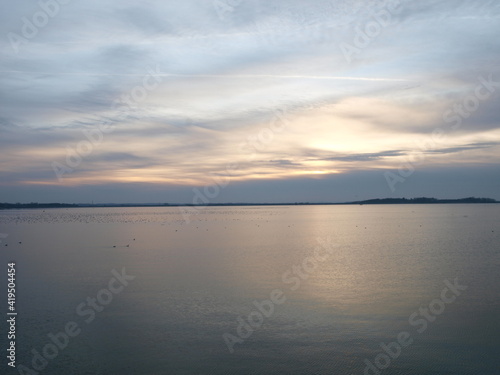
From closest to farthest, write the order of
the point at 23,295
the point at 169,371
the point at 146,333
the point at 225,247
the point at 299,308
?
the point at 169,371
the point at 146,333
the point at 299,308
the point at 23,295
the point at 225,247

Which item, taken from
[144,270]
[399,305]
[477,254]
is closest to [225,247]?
[144,270]

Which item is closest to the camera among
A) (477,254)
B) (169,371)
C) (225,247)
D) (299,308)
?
(169,371)

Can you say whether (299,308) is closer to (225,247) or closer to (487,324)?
(487,324)

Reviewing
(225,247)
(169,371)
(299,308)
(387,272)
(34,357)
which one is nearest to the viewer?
(169,371)

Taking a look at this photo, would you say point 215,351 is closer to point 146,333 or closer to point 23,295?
point 146,333

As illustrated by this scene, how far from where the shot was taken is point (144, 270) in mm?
22531

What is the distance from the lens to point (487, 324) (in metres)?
13.0

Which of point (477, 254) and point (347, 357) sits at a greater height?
point (347, 357)

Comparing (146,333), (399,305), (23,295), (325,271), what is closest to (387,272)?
(325,271)

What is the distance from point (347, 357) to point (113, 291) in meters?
10.5

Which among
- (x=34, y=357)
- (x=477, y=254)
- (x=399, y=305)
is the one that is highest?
(x=34, y=357)

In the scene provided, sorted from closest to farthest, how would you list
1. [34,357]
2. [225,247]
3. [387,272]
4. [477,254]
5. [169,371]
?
[169,371]
[34,357]
[387,272]
[477,254]
[225,247]

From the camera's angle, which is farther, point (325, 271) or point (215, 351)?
point (325, 271)

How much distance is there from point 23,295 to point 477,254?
2567 centimetres
